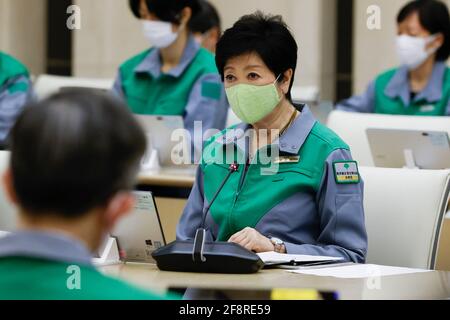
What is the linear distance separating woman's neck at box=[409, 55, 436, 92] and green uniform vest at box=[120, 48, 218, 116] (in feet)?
3.60

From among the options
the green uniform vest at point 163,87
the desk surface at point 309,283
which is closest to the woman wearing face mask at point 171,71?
the green uniform vest at point 163,87

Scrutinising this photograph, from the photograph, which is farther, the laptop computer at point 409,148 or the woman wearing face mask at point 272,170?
the laptop computer at point 409,148

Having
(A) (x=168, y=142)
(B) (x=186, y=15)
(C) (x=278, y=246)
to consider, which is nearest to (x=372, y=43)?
(B) (x=186, y=15)

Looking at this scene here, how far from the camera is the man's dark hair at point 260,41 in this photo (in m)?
2.73

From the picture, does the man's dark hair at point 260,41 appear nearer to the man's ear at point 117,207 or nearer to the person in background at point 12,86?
the man's ear at point 117,207

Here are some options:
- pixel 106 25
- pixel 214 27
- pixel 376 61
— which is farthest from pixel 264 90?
pixel 106 25

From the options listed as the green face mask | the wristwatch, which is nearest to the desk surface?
the wristwatch

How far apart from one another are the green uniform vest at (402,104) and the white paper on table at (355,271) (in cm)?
276

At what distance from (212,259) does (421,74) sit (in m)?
3.23

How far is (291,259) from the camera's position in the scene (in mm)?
2322

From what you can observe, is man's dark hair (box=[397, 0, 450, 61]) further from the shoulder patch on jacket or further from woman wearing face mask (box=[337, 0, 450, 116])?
the shoulder patch on jacket

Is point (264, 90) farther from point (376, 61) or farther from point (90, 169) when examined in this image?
point (376, 61)

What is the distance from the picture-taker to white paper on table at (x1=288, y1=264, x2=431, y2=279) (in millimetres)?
2203
